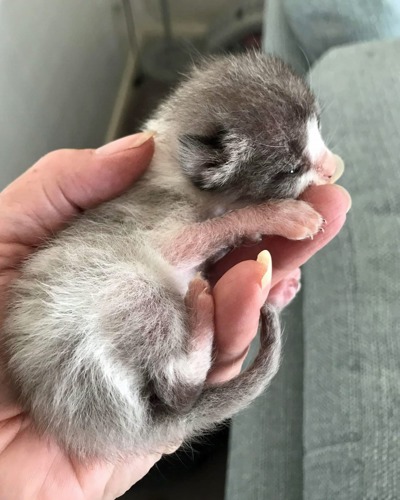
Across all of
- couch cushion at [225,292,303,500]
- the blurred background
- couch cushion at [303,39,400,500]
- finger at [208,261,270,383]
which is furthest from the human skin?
the blurred background

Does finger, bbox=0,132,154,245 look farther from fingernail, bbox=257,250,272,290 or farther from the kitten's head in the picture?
fingernail, bbox=257,250,272,290

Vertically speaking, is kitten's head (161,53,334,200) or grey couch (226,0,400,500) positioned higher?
kitten's head (161,53,334,200)

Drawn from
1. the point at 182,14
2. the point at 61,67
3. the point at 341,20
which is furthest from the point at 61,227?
the point at 182,14

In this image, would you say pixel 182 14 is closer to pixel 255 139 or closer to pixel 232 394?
pixel 255 139

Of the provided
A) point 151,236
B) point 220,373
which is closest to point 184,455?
point 220,373

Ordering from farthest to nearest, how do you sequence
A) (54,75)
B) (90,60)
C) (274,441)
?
1. (90,60)
2. (54,75)
3. (274,441)

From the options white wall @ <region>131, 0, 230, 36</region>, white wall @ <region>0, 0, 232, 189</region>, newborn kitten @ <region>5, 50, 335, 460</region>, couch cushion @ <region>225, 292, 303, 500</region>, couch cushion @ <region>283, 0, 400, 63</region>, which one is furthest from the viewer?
white wall @ <region>131, 0, 230, 36</region>
